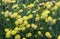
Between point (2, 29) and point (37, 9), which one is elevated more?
point (37, 9)

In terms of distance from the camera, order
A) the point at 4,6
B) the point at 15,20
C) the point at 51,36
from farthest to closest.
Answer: the point at 4,6, the point at 15,20, the point at 51,36

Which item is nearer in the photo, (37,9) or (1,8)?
(37,9)

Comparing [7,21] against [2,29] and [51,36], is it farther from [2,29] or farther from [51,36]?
[51,36]

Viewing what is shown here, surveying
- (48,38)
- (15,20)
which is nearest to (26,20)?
(15,20)

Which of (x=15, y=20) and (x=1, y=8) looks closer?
(x=15, y=20)

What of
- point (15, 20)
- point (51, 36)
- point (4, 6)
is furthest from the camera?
point (4, 6)

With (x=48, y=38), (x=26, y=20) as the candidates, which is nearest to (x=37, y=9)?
(x=26, y=20)

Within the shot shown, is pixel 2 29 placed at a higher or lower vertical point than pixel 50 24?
lower

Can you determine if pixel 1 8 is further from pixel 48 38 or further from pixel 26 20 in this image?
pixel 48 38
